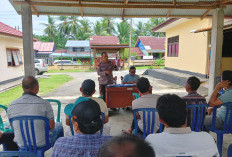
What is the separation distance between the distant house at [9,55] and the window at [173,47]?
10475 millimetres

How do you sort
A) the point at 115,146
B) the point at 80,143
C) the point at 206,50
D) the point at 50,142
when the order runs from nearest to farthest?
the point at 115,146
the point at 80,143
the point at 50,142
the point at 206,50

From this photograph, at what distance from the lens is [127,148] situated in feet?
2.63

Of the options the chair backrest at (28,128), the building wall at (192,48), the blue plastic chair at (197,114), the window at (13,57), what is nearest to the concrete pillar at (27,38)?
the chair backrest at (28,128)

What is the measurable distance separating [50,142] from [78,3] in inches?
148

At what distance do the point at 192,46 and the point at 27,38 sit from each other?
9.25 meters

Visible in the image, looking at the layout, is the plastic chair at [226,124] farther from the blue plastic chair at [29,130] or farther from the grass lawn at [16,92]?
the grass lawn at [16,92]

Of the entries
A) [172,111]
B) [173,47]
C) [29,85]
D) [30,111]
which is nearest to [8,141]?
[30,111]

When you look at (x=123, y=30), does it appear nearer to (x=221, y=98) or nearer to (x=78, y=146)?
(x=221, y=98)

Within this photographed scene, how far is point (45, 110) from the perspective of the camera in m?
2.31

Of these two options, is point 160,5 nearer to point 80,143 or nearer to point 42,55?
point 80,143

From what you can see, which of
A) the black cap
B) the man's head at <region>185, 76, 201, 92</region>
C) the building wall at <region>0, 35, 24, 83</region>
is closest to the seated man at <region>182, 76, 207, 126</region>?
the man's head at <region>185, 76, 201, 92</region>

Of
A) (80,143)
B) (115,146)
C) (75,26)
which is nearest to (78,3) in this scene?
(80,143)

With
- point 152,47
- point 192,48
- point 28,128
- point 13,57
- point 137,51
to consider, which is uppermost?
point 152,47

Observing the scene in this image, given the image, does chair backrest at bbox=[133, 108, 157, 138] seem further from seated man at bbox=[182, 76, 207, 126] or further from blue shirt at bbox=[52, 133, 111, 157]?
blue shirt at bbox=[52, 133, 111, 157]
